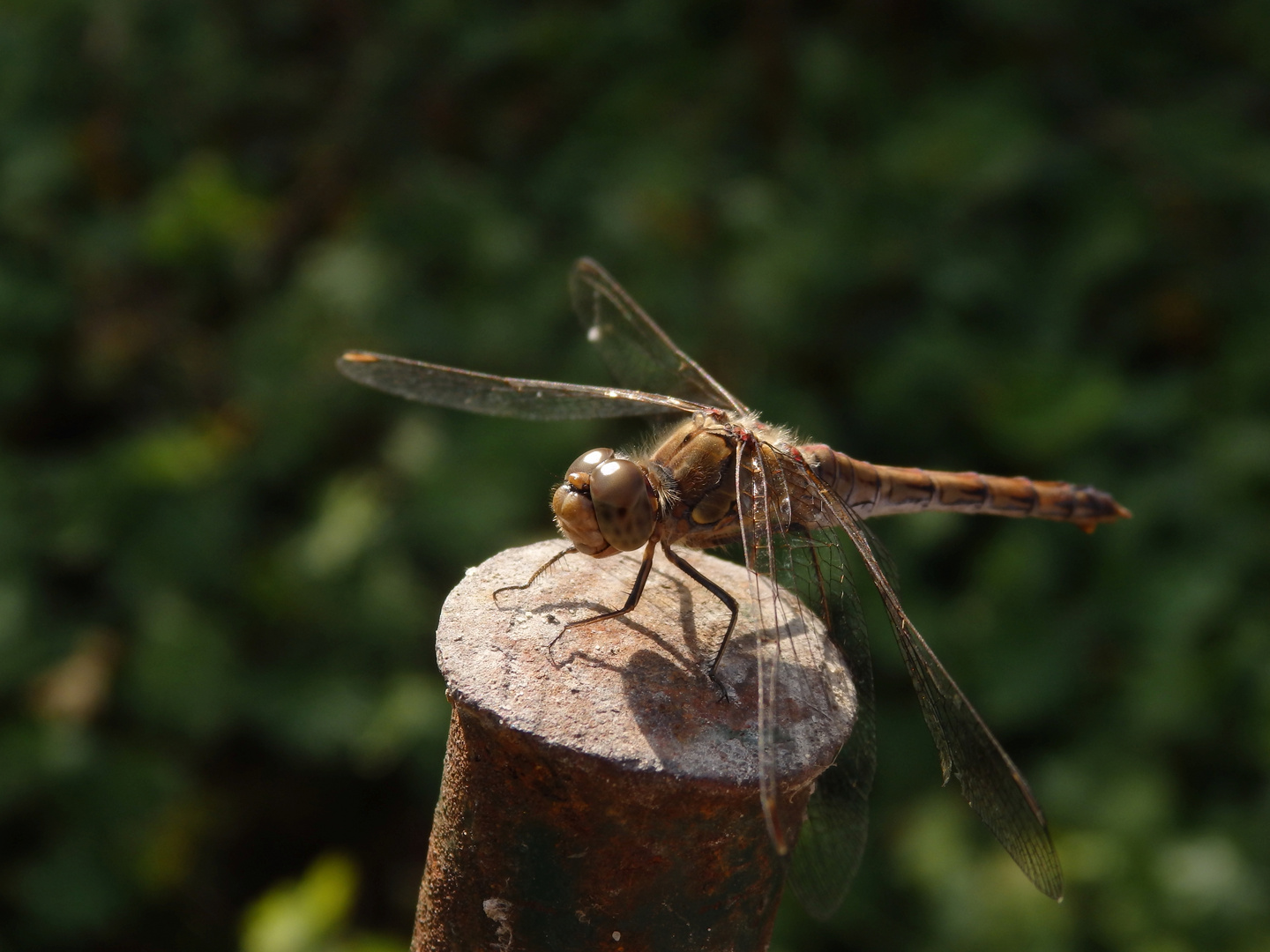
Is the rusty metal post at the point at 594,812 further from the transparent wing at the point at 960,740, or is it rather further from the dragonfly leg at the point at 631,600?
the transparent wing at the point at 960,740

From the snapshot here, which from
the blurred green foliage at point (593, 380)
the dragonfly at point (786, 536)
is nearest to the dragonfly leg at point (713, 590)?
the dragonfly at point (786, 536)

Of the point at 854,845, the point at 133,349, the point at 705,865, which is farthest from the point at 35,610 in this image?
the point at 705,865

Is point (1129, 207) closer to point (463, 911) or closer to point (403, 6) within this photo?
point (403, 6)

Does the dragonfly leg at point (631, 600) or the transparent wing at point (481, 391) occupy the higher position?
the dragonfly leg at point (631, 600)

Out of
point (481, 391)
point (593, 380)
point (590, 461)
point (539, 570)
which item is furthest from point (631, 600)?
point (593, 380)

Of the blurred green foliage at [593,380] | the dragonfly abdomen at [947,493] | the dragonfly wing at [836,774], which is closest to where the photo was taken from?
the dragonfly wing at [836,774]
